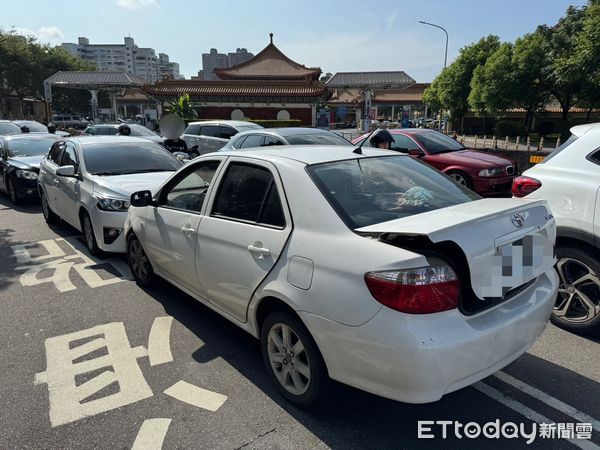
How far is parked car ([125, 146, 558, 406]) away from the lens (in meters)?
2.02

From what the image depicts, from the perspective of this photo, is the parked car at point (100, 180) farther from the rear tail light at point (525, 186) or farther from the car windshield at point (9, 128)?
the car windshield at point (9, 128)

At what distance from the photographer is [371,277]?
2041 millimetres

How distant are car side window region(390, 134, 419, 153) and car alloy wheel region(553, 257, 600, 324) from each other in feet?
19.1

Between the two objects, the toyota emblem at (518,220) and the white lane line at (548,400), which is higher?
the toyota emblem at (518,220)

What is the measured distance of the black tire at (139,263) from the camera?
174 inches

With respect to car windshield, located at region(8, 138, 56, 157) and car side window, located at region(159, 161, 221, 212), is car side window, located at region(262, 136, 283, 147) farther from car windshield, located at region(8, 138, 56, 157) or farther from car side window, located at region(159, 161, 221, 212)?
car windshield, located at region(8, 138, 56, 157)

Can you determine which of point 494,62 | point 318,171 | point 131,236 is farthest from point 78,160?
point 494,62

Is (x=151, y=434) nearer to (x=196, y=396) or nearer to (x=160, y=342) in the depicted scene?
(x=196, y=396)

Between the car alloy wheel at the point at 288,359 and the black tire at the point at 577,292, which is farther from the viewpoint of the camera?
the black tire at the point at 577,292

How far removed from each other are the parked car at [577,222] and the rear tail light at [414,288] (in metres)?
2.04

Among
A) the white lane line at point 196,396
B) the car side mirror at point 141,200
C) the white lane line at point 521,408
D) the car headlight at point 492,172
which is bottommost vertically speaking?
the white lane line at point 196,396

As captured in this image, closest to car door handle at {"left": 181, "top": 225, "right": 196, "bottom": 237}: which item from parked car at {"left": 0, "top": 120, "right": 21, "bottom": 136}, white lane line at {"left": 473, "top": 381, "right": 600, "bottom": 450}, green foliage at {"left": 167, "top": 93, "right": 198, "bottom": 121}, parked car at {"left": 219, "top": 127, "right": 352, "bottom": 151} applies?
white lane line at {"left": 473, "top": 381, "right": 600, "bottom": 450}

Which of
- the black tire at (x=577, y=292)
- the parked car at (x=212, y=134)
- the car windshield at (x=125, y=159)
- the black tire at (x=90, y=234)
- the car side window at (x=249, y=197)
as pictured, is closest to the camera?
the car side window at (x=249, y=197)

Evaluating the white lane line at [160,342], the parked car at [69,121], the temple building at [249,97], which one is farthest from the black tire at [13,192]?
the parked car at [69,121]
